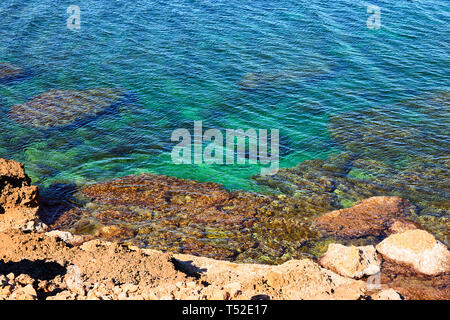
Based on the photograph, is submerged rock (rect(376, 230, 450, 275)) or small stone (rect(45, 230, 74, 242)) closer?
submerged rock (rect(376, 230, 450, 275))

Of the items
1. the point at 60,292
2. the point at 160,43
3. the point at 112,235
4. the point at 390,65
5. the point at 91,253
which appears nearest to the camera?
the point at 60,292

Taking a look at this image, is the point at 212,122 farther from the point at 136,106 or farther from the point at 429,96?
the point at 429,96

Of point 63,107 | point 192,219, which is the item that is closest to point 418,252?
point 192,219

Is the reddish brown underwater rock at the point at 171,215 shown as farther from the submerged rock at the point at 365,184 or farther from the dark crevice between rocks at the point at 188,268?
the dark crevice between rocks at the point at 188,268

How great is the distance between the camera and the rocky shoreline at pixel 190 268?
10.1 meters

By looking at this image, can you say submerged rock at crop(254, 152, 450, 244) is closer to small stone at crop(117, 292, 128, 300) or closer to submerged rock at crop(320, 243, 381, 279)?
submerged rock at crop(320, 243, 381, 279)

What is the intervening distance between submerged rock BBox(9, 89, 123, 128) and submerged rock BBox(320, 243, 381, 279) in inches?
567

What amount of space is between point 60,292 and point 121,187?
25.2 feet

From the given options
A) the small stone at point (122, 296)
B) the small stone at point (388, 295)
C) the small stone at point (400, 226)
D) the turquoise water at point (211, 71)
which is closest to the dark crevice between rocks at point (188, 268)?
the small stone at point (122, 296)

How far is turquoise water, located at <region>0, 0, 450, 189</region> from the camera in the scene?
20031mm

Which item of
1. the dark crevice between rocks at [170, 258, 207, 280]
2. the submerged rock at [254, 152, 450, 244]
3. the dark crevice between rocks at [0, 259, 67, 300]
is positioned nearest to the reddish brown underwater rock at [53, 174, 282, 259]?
the submerged rock at [254, 152, 450, 244]

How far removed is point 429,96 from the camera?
24.5 meters

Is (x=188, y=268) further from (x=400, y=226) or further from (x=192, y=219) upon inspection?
(x=400, y=226)
